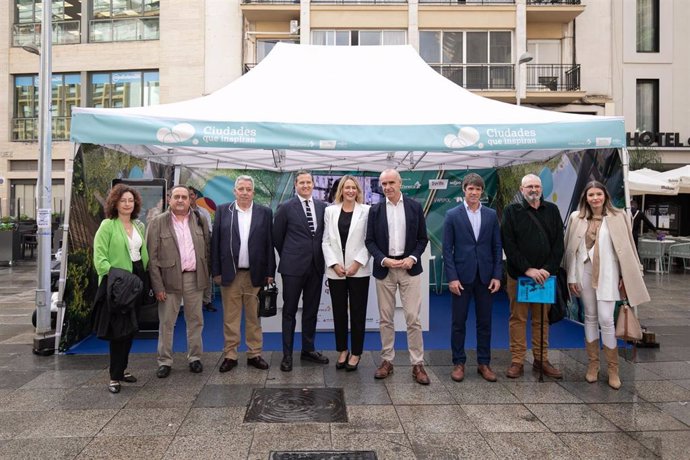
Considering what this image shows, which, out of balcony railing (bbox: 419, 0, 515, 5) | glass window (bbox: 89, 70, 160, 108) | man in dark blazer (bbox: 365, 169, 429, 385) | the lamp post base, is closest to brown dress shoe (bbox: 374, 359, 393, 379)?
man in dark blazer (bbox: 365, 169, 429, 385)

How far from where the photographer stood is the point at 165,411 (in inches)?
176

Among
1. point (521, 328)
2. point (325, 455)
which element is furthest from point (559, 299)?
point (325, 455)

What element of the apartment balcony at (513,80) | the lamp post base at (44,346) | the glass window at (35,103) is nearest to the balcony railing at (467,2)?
the apartment balcony at (513,80)

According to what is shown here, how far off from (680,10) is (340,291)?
75.0 feet

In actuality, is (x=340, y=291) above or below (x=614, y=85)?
below

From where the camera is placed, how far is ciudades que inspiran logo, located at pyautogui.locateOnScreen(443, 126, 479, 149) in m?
5.85

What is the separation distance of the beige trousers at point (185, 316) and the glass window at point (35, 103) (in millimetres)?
21906

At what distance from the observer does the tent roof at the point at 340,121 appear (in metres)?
5.68

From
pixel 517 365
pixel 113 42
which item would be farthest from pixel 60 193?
pixel 517 365

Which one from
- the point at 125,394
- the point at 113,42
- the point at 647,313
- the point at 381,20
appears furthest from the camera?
the point at 113,42

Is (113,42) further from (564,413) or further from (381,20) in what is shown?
(564,413)

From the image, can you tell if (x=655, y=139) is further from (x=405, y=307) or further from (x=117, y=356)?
(x=117, y=356)

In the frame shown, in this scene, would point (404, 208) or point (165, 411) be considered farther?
point (404, 208)

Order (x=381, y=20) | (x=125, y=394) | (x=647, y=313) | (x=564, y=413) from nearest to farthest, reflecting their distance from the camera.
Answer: (x=564, y=413) → (x=125, y=394) → (x=647, y=313) → (x=381, y=20)
